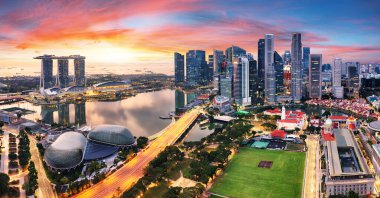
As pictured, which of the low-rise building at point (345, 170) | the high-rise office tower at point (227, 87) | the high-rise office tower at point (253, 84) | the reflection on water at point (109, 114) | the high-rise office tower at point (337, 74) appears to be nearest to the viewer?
the low-rise building at point (345, 170)

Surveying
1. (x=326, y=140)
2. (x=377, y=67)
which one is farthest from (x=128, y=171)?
(x=377, y=67)

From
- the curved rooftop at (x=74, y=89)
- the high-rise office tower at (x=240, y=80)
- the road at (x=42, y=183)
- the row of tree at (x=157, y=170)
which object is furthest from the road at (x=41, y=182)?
the curved rooftop at (x=74, y=89)

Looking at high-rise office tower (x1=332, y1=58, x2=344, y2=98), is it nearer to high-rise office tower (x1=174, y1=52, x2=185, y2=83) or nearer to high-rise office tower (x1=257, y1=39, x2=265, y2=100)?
high-rise office tower (x1=257, y1=39, x2=265, y2=100)

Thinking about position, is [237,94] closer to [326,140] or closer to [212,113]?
[212,113]

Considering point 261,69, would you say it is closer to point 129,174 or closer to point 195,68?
point 195,68

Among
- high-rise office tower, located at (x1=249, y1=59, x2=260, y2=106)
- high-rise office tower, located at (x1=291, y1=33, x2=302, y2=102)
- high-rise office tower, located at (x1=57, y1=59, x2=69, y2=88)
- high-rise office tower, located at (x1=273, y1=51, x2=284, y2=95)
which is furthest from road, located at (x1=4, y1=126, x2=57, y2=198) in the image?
high-rise office tower, located at (x1=57, y1=59, x2=69, y2=88)

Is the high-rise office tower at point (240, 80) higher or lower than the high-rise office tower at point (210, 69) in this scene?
lower

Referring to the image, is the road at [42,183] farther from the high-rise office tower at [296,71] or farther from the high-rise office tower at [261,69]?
the high-rise office tower at [296,71]
